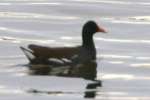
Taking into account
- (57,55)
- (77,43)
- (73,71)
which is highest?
(57,55)

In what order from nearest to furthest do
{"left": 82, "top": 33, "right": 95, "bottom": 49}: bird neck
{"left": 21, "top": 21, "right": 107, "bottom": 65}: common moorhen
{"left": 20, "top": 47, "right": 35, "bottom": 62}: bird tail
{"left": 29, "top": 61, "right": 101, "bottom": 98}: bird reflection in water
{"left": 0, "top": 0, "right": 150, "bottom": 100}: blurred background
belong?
{"left": 0, "top": 0, "right": 150, "bottom": 100}: blurred background < {"left": 29, "top": 61, "right": 101, "bottom": 98}: bird reflection in water < {"left": 20, "top": 47, "right": 35, "bottom": 62}: bird tail < {"left": 21, "top": 21, "right": 107, "bottom": 65}: common moorhen < {"left": 82, "top": 33, "right": 95, "bottom": 49}: bird neck

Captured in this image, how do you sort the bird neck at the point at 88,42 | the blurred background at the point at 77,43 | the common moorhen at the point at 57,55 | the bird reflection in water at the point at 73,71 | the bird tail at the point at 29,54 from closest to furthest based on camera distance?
the blurred background at the point at 77,43 < the bird reflection in water at the point at 73,71 < the bird tail at the point at 29,54 < the common moorhen at the point at 57,55 < the bird neck at the point at 88,42

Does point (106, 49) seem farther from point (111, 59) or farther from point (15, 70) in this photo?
point (15, 70)

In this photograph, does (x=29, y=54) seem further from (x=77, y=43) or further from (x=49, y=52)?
(x=77, y=43)

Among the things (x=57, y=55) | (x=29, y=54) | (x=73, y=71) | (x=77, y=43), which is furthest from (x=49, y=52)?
(x=77, y=43)

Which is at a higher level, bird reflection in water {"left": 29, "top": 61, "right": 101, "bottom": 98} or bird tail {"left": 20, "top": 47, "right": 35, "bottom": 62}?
bird tail {"left": 20, "top": 47, "right": 35, "bottom": 62}


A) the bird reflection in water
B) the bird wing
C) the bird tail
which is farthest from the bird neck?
the bird tail

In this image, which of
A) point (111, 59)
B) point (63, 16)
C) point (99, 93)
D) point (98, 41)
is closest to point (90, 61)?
point (111, 59)

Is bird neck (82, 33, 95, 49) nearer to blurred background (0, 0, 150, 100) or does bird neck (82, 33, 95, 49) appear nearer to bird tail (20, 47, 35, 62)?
blurred background (0, 0, 150, 100)

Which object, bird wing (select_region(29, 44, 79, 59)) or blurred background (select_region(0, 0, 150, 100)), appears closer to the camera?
blurred background (select_region(0, 0, 150, 100))

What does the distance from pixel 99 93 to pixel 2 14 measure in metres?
11.1

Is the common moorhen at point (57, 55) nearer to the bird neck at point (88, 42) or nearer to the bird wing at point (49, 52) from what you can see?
the bird wing at point (49, 52)

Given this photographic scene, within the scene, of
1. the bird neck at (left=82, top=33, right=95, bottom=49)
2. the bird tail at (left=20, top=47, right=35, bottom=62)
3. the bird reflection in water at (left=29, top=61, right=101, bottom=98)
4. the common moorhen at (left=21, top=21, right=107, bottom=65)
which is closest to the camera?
the bird reflection in water at (left=29, top=61, right=101, bottom=98)

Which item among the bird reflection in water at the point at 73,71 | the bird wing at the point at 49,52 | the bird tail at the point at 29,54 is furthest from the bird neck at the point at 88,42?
the bird tail at the point at 29,54
